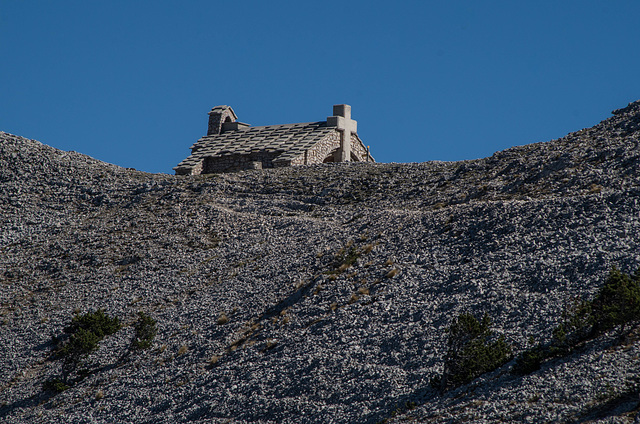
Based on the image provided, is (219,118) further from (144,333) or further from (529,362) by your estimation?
(529,362)

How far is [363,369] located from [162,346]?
1018 cm

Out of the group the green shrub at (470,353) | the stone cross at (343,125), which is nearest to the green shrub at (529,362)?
the green shrub at (470,353)

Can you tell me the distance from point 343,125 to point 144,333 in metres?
31.7

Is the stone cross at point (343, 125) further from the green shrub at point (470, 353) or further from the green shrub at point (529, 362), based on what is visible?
the green shrub at point (529, 362)

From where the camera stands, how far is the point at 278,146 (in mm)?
55281

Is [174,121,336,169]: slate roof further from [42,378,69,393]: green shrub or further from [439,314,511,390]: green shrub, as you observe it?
[439,314,511,390]: green shrub

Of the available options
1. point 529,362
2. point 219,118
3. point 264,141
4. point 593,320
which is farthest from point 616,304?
point 219,118

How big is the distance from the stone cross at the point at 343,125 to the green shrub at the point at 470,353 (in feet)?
123

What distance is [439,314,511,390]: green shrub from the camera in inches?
782

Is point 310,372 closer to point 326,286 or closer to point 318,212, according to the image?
point 326,286

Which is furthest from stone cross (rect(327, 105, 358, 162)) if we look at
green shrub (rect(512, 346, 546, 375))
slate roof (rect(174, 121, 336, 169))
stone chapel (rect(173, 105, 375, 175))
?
green shrub (rect(512, 346, 546, 375))

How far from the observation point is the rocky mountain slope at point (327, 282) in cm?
2083

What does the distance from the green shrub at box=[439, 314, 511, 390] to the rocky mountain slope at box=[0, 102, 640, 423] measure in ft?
1.19

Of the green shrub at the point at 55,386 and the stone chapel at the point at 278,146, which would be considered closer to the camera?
the green shrub at the point at 55,386
